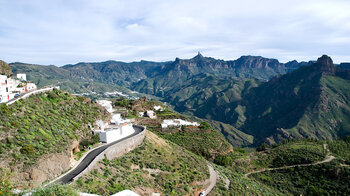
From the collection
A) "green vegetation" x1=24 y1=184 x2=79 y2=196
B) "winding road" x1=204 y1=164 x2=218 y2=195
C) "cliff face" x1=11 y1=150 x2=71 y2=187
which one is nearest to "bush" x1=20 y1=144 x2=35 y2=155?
"cliff face" x1=11 y1=150 x2=71 y2=187

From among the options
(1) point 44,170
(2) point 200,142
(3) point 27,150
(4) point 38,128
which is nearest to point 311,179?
(2) point 200,142

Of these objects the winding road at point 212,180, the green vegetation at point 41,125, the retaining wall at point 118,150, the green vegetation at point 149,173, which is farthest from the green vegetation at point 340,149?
the green vegetation at point 41,125

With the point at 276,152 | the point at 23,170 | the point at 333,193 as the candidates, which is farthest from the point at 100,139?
the point at 276,152

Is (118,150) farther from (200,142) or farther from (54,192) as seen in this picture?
(200,142)

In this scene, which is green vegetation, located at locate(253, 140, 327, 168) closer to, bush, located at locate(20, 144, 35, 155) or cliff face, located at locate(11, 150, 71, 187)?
cliff face, located at locate(11, 150, 71, 187)

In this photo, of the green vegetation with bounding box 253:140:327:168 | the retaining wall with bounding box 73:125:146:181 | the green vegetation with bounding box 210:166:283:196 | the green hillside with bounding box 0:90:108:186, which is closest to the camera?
the green hillside with bounding box 0:90:108:186

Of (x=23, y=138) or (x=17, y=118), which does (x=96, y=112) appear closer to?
(x=17, y=118)

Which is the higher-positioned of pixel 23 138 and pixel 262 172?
pixel 23 138
